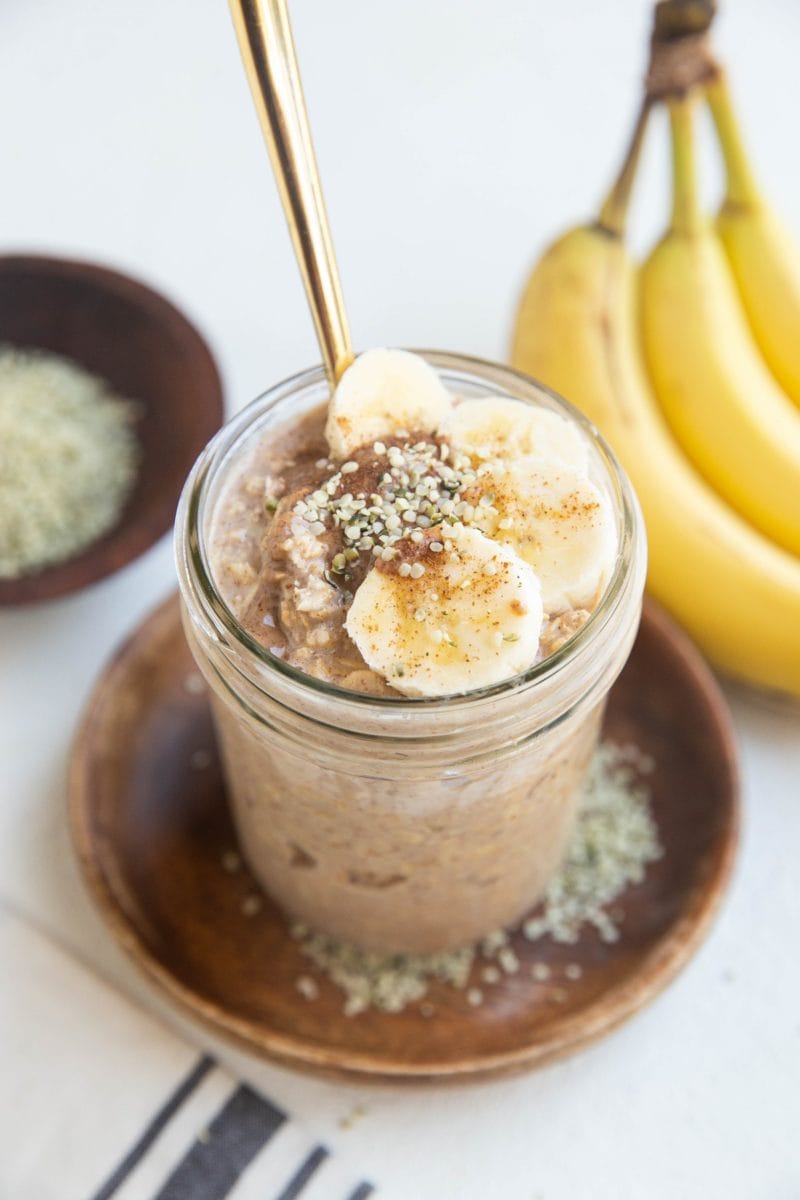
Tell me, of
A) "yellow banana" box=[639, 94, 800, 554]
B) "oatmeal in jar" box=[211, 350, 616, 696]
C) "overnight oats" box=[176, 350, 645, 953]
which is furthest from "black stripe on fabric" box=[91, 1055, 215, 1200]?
"yellow banana" box=[639, 94, 800, 554]

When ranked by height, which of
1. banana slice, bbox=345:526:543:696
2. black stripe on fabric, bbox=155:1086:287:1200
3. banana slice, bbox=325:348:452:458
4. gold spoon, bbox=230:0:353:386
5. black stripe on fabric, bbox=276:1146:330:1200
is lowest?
black stripe on fabric, bbox=276:1146:330:1200

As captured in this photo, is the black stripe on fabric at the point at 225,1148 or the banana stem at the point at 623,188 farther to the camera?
the banana stem at the point at 623,188

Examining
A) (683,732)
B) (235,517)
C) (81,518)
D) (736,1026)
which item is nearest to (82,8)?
(81,518)

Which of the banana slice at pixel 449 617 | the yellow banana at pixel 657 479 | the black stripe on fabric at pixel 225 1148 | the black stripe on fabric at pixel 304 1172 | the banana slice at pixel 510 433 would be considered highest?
the banana slice at pixel 510 433

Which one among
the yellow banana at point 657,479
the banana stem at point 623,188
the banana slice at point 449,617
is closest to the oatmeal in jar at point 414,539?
the banana slice at point 449,617

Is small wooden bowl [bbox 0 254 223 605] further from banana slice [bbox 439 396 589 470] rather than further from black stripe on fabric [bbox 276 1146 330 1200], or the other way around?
black stripe on fabric [bbox 276 1146 330 1200]

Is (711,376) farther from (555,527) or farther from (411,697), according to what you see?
(411,697)

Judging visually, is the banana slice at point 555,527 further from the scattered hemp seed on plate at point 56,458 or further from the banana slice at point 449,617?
the scattered hemp seed on plate at point 56,458
